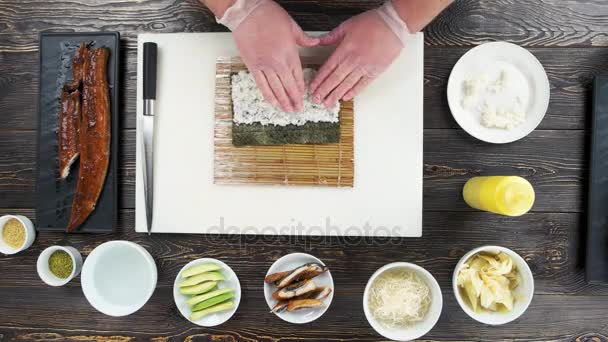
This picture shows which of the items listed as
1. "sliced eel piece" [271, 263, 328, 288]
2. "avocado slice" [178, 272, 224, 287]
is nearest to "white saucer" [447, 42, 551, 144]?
"sliced eel piece" [271, 263, 328, 288]

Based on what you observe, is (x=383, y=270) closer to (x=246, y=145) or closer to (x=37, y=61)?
(x=246, y=145)

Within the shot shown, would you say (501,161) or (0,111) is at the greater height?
(0,111)

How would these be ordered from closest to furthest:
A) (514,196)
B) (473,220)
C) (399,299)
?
(514,196), (399,299), (473,220)

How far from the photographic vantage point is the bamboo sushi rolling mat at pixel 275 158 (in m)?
1.22

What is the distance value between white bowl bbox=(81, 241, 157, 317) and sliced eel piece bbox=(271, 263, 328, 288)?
35cm

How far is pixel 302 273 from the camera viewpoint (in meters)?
1.16

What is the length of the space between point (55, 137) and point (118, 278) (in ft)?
1.43

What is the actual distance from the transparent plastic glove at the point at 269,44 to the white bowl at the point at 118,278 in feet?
1.84

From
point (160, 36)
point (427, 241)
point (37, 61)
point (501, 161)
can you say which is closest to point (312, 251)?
point (427, 241)

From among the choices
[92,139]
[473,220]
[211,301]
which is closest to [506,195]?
[473,220]

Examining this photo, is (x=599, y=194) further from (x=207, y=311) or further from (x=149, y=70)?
(x=149, y=70)

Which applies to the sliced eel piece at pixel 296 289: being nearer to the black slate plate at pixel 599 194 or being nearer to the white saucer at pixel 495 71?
the white saucer at pixel 495 71

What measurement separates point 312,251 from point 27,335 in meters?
0.86

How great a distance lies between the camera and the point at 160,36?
1.25 meters
